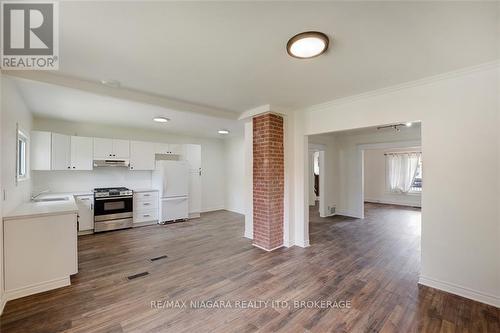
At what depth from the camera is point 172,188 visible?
5.58 metres

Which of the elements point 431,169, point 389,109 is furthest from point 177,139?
point 431,169

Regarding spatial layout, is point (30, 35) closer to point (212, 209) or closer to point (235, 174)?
point (235, 174)

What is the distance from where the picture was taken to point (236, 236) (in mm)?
4422

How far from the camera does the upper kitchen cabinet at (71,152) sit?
432 centimetres

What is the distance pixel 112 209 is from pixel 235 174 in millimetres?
3484

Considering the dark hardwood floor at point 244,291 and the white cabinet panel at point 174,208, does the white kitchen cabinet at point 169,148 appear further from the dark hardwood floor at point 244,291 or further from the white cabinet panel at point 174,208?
the dark hardwood floor at point 244,291

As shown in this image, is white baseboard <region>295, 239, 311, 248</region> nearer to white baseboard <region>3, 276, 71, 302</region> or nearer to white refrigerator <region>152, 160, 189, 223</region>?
white refrigerator <region>152, 160, 189, 223</region>

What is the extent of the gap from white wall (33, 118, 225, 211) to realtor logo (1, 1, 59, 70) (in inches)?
124

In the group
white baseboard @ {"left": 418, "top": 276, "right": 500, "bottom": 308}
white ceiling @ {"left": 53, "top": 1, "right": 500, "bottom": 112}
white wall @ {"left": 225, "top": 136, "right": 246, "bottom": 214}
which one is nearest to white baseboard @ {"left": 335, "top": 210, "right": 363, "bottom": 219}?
white wall @ {"left": 225, "top": 136, "right": 246, "bottom": 214}

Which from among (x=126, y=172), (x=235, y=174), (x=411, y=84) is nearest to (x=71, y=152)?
(x=126, y=172)

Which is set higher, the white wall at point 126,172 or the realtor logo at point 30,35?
the realtor logo at point 30,35

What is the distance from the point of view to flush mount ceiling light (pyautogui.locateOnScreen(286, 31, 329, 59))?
1707 millimetres

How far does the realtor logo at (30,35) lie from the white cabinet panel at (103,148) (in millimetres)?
2881

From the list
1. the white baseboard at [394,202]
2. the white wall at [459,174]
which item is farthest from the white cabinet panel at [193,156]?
the white baseboard at [394,202]
